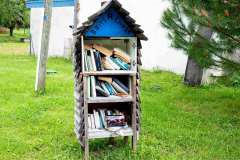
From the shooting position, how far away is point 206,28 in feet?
22.3

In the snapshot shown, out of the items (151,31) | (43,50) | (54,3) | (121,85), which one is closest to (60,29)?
(54,3)

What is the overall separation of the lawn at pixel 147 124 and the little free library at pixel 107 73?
341 mm

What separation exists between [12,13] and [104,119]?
107 ft

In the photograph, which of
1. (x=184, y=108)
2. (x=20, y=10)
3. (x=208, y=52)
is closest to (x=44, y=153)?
(x=208, y=52)

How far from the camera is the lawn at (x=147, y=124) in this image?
5.65m

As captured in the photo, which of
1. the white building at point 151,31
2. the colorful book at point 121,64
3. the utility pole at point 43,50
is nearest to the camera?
the colorful book at point 121,64

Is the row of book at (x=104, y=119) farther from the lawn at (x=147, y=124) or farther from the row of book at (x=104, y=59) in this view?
the row of book at (x=104, y=59)

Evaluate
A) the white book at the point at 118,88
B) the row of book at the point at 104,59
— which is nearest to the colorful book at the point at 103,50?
the row of book at the point at 104,59

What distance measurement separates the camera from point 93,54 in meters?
5.24

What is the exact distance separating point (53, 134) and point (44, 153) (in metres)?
0.76

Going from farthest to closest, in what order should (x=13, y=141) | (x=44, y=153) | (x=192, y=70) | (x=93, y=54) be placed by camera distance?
(x=192, y=70)
(x=13, y=141)
(x=44, y=153)
(x=93, y=54)

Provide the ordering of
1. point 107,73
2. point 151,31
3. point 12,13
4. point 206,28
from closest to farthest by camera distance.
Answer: point 107,73, point 206,28, point 151,31, point 12,13

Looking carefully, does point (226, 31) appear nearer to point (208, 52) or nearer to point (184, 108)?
point (208, 52)

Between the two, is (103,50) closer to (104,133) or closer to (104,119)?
(104,119)
